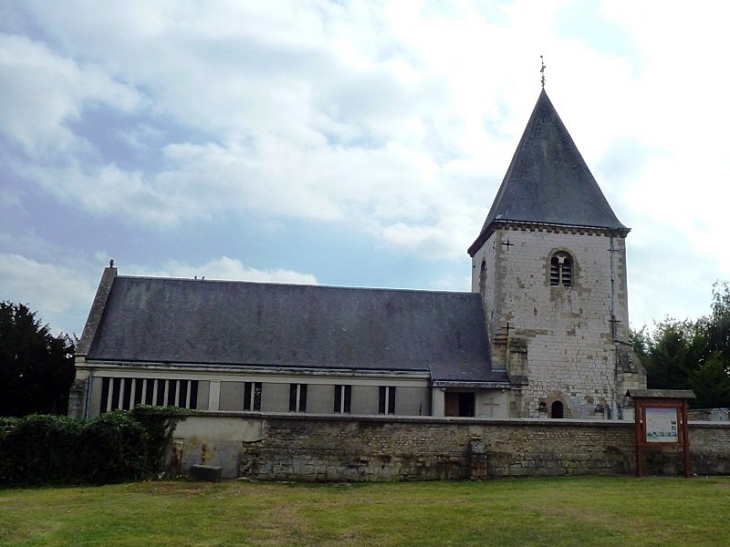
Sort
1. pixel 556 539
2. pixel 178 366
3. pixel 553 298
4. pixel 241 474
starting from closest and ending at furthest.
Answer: pixel 556 539
pixel 241 474
pixel 178 366
pixel 553 298

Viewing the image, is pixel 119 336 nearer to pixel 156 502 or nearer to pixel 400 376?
pixel 400 376

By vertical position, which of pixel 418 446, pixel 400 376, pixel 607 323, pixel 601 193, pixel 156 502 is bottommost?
pixel 156 502

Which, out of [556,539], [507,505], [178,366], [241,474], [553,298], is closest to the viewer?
[556,539]

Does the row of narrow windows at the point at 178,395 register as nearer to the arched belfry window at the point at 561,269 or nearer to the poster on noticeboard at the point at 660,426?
the arched belfry window at the point at 561,269

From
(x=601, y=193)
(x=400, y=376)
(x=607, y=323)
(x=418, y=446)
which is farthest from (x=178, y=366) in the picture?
(x=601, y=193)

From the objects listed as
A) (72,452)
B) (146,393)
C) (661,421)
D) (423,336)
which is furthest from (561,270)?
(72,452)

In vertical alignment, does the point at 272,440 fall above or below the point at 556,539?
above

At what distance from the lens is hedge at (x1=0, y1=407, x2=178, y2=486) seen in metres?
17.9

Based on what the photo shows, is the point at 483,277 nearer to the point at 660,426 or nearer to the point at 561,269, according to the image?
the point at 561,269

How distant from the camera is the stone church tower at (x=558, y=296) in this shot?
2802cm

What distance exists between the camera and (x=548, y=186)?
30562mm

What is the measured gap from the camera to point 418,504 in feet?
47.4

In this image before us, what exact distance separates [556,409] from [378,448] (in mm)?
12036

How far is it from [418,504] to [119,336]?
17.5 metres
